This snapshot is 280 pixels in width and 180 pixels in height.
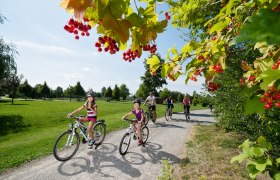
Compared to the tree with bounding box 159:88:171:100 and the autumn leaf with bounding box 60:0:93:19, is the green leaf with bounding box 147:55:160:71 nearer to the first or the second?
the autumn leaf with bounding box 60:0:93:19

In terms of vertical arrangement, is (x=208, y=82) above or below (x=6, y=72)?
below

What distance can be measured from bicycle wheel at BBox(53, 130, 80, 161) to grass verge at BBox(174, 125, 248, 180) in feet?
12.7

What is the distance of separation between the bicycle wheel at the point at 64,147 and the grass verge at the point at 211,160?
3.86 metres

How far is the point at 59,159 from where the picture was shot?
24.9 feet

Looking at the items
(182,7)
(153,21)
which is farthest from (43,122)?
(153,21)

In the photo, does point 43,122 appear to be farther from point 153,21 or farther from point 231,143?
point 153,21

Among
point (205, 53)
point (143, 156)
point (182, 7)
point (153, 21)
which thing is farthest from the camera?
point (143, 156)

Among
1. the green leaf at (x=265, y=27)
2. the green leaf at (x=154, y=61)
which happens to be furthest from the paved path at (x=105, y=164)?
the green leaf at (x=265, y=27)

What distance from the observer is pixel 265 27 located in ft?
2.16

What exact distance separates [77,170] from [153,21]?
6.28 metres

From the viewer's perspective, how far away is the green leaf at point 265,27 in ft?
2.12

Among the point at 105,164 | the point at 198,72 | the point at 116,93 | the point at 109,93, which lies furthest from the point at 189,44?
the point at 109,93

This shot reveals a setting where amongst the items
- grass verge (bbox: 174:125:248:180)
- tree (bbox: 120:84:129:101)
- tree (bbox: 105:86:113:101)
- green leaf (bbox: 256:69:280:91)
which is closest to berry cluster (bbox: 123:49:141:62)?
green leaf (bbox: 256:69:280:91)

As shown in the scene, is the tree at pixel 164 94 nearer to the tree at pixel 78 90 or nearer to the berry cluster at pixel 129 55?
the tree at pixel 78 90
